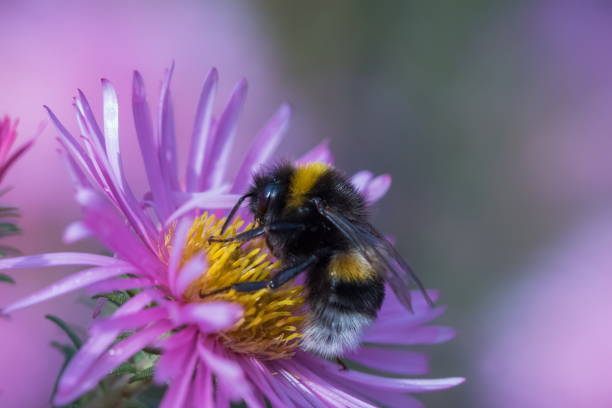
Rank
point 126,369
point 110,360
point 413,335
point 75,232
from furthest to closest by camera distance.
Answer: point 413,335 → point 126,369 → point 110,360 → point 75,232

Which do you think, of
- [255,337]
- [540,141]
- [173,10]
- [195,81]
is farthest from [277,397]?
[540,141]

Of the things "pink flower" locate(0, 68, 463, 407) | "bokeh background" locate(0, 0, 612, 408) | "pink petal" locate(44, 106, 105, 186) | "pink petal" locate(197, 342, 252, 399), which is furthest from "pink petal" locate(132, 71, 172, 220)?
"bokeh background" locate(0, 0, 612, 408)

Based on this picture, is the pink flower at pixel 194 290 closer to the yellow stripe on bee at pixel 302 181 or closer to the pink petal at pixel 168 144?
the pink petal at pixel 168 144

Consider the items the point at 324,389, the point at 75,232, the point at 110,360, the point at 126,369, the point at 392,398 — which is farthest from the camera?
the point at 392,398

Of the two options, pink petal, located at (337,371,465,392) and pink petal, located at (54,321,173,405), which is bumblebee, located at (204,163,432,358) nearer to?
pink petal, located at (337,371,465,392)

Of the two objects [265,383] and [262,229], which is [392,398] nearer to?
[265,383]

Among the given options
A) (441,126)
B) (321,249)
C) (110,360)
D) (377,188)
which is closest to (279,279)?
(321,249)

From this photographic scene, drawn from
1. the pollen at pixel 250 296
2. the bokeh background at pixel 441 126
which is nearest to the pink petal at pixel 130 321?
the pollen at pixel 250 296

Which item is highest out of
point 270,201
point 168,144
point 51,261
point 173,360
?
point 168,144
